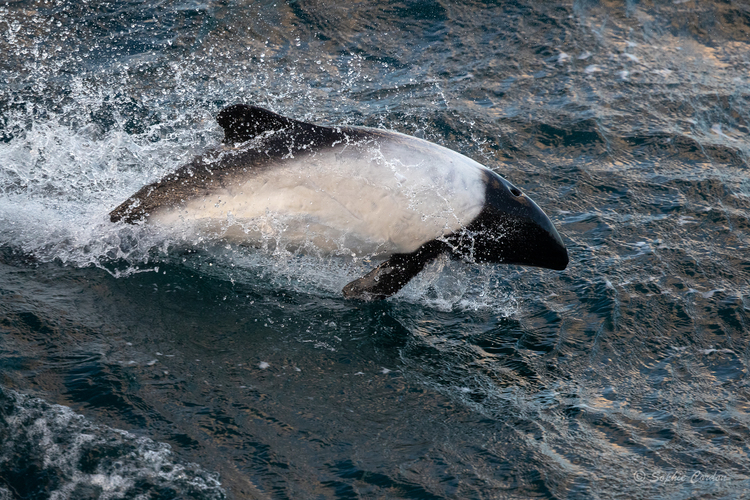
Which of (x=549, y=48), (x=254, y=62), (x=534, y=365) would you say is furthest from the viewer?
(x=549, y=48)

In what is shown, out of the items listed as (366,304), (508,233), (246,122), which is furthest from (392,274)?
(246,122)

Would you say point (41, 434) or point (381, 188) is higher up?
point (381, 188)

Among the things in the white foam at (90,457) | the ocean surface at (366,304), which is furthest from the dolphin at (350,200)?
the white foam at (90,457)

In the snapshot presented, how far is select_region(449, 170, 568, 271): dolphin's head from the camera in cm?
660

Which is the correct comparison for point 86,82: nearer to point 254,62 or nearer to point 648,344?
point 254,62

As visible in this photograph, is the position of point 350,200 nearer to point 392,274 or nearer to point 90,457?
point 392,274

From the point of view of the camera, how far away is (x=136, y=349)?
5547mm

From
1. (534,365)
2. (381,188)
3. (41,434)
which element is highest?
(381,188)

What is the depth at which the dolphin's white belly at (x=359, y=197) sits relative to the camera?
6.60 metres

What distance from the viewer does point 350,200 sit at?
6621 millimetres

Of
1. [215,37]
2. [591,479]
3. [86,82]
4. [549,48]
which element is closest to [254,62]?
[215,37]

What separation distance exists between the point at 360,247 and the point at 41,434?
3278 mm

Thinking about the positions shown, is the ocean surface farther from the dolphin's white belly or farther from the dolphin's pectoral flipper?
the dolphin's white belly

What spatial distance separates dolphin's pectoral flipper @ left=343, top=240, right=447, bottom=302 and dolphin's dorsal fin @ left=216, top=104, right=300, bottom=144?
5.47 feet
